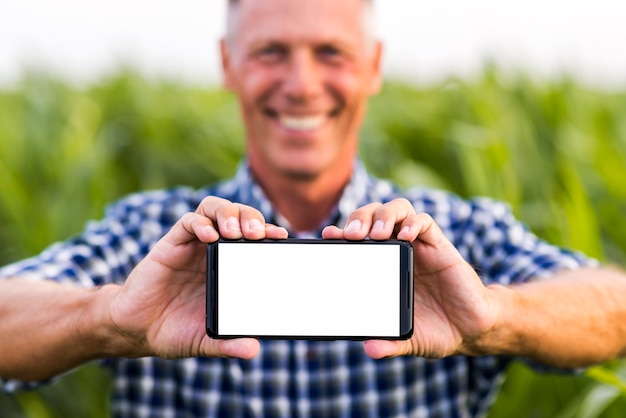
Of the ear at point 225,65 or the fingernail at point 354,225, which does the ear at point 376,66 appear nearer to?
the ear at point 225,65

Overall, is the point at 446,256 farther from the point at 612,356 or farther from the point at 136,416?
the point at 136,416

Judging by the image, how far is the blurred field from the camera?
1648mm

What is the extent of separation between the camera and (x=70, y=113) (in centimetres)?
252

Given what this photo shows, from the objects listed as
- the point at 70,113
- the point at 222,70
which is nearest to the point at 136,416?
the point at 222,70

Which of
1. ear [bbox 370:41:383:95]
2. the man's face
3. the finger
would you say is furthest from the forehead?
the finger

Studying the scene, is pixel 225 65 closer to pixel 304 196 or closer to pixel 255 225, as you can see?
pixel 304 196

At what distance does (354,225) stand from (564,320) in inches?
15.4

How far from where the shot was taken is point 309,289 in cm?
75

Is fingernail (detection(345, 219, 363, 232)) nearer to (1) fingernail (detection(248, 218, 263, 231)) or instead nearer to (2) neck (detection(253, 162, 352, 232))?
(1) fingernail (detection(248, 218, 263, 231))

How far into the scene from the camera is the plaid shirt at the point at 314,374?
1355 millimetres

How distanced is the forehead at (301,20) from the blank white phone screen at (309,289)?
27.5 inches

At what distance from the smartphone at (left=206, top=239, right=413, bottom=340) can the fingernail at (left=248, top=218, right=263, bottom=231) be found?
0.04ft

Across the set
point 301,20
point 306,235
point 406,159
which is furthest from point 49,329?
point 406,159

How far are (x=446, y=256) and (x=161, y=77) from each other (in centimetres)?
313
